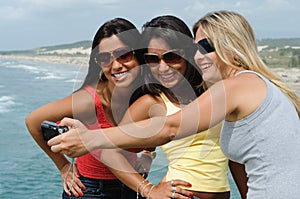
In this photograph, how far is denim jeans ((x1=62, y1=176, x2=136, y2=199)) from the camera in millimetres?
2480

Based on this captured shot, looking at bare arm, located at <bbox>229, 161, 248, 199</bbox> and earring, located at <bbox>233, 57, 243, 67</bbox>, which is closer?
earring, located at <bbox>233, 57, 243, 67</bbox>

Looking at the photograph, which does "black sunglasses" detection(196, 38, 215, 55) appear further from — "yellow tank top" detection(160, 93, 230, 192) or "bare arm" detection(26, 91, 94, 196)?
"bare arm" detection(26, 91, 94, 196)

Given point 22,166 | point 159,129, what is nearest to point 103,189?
point 159,129

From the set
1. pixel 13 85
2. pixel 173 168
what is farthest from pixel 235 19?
pixel 13 85

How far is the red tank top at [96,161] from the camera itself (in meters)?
2.33

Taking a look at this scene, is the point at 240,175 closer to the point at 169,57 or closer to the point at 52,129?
the point at 169,57

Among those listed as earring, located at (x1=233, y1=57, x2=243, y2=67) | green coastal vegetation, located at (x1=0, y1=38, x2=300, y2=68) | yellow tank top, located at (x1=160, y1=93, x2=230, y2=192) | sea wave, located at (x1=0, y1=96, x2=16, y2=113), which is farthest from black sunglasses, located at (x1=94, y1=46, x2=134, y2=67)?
green coastal vegetation, located at (x1=0, y1=38, x2=300, y2=68)

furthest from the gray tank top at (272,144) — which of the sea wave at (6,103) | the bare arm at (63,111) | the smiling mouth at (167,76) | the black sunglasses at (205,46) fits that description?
the sea wave at (6,103)

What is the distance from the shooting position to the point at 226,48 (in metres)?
1.83

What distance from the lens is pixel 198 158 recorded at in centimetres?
213

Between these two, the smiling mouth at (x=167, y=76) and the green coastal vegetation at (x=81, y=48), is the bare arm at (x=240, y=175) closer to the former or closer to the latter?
the smiling mouth at (x=167, y=76)

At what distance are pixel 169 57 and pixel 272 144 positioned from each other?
78 centimetres

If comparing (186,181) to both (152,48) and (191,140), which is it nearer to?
(191,140)

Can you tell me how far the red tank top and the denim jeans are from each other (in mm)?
28
